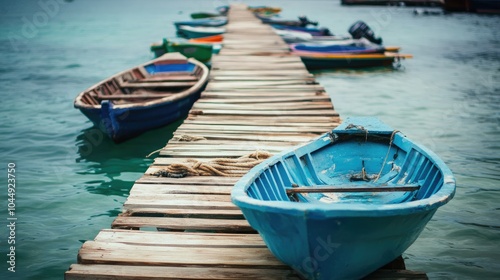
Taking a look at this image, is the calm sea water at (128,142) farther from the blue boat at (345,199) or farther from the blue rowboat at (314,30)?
the blue rowboat at (314,30)

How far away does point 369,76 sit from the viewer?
16.3m

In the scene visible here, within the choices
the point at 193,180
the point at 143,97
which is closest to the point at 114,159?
the point at 143,97

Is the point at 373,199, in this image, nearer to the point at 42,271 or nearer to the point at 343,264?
the point at 343,264

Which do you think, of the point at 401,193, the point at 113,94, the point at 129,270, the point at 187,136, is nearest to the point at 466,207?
the point at 401,193

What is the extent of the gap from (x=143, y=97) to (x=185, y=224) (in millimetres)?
5284

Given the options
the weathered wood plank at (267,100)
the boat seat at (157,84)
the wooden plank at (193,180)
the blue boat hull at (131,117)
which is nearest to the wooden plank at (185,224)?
the wooden plank at (193,180)

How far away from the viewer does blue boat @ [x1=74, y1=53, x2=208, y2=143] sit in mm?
8042

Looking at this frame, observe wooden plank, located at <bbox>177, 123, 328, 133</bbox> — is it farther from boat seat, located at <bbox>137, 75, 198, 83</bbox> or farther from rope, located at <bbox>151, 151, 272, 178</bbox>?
boat seat, located at <bbox>137, 75, 198, 83</bbox>

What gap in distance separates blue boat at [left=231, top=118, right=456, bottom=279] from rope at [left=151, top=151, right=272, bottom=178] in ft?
2.87

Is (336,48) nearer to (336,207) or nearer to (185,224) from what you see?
(185,224)

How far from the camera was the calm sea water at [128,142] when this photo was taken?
18.9ft

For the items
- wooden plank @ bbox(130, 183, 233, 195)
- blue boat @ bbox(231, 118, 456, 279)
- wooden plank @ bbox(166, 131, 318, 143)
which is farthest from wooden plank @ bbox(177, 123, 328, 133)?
wooden plank @ bbox(130, 183, 233, 195)

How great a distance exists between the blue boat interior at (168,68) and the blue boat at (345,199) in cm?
691

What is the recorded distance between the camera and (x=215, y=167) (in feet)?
17.9
